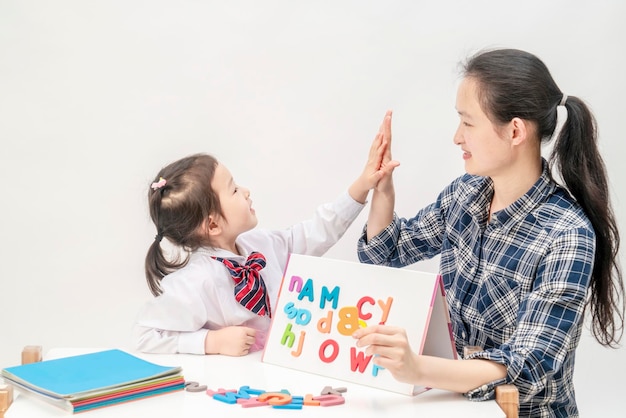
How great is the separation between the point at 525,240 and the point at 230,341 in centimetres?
68

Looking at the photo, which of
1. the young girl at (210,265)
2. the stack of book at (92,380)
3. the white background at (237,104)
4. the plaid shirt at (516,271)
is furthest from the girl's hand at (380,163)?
the stack of book at (92,380)

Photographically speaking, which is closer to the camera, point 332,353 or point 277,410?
point 277,410

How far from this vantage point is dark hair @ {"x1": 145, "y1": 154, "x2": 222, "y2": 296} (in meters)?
1.97

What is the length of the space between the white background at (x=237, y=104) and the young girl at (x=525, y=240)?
607 mm

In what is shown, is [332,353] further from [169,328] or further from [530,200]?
[530,200]

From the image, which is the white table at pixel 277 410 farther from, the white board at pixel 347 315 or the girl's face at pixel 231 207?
the girl's face at pixel 231 207

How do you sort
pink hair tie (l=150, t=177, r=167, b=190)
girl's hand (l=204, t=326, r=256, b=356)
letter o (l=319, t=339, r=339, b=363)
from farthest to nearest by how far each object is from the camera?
pink hair tie (l=150, t=177, r=167, b=190)
girl's hand (l=204, t=326, r=256, b=356)
letter o (l=319, t=339, r=339, b=363)

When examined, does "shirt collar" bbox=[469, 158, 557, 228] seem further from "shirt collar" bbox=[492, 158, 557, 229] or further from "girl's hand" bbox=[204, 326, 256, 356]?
"girl's hand" bbox=[204, 326, 256, 356]

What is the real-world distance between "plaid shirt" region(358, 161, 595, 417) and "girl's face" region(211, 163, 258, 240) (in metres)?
0.31

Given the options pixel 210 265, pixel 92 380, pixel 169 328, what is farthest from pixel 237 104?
pixel 92 380

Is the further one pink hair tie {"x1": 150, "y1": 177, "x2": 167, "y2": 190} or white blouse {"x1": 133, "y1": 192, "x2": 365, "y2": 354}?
pink hair tie {"x1": 150, "y1": 177, "x2": 167, "y2": 190}

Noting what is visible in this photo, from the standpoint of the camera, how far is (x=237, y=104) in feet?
8.18

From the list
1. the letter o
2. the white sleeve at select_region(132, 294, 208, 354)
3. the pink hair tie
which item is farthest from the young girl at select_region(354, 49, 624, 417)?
the pink hair tie

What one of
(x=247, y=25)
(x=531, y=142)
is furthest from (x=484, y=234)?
(x=247, y=25)
